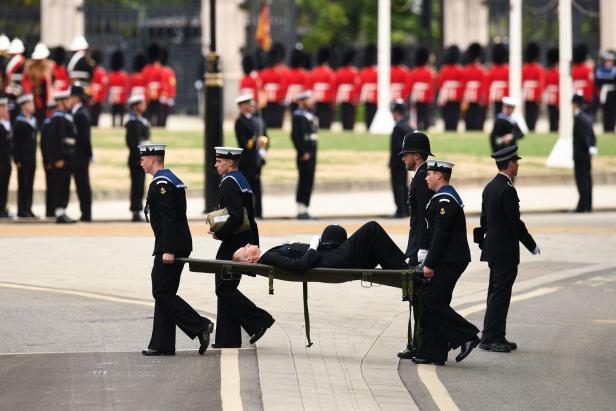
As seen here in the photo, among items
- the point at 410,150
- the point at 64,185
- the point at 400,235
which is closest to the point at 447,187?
the point at 410,150

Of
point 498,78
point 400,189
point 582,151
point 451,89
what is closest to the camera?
point 400,189

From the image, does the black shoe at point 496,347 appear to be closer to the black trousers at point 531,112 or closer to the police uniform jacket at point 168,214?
the police uniform jacket at point 168,214

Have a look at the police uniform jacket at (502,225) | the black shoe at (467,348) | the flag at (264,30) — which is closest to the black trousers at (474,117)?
the flag at (264,30)

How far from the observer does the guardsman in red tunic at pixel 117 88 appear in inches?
1734

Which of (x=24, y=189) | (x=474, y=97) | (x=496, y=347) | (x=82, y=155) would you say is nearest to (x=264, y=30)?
(x=474, y=97)

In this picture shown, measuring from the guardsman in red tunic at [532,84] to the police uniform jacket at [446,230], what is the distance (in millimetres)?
29894

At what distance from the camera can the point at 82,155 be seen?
2500cm

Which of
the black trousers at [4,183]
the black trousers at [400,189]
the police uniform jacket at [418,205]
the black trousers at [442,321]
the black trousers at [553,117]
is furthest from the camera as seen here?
the black trousers at [553,117]

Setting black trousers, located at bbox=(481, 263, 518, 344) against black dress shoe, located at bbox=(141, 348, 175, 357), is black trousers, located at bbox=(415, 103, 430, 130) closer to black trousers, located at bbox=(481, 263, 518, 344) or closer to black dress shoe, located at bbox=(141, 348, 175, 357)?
black trousers, located at bbox=(481, 263, 518, 344)

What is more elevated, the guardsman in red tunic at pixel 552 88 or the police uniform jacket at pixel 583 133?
the guardsman in red tunic at pixel 552 88

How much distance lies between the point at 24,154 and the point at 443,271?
43.9 ft

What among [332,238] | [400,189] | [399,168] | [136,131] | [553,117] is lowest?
[400,189]

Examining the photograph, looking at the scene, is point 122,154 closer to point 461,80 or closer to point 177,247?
point 461,80

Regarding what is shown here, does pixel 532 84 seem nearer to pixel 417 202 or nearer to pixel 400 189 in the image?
pixel 400 189
